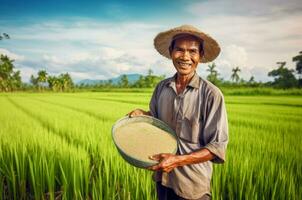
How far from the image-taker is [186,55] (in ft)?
5.50

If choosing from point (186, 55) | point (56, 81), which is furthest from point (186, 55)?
point (56, 81)

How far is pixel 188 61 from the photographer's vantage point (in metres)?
1.69

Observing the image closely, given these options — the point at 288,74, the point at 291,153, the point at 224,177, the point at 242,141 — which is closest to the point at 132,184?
the point at 224,177

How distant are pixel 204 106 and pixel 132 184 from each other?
107cm

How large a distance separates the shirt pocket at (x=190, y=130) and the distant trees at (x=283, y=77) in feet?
70.3

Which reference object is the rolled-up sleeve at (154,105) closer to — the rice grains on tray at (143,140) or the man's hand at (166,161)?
the rice grains on tray at (143,140)

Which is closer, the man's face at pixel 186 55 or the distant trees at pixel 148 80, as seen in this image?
the man's face at pixel 186 55

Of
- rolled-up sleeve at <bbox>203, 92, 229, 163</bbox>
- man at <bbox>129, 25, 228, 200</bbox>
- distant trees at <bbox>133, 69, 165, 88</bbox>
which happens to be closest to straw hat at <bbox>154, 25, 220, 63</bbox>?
man at <bbox>129, 25, 228, 200</bbox>

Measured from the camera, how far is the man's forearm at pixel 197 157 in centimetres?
157

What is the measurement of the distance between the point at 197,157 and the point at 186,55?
0.48 m

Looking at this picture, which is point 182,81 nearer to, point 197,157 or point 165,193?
point 197,157

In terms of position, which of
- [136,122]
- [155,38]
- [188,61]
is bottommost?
[136,122]

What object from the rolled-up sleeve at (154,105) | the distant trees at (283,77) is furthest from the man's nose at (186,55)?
the distant trees at (283,77)

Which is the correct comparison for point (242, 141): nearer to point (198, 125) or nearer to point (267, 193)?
point (267, 193)
